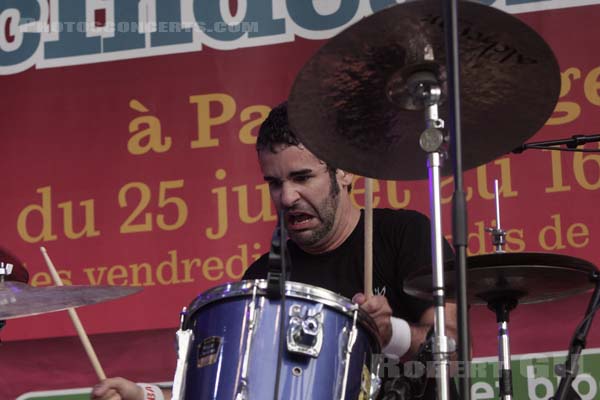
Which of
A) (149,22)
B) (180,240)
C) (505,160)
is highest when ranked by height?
(149,22)

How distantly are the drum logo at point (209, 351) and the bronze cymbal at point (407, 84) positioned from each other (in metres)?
0.48

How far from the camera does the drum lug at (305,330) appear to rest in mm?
2197

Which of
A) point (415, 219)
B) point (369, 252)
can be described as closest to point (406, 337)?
point (369, 252)

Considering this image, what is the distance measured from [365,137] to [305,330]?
460mm

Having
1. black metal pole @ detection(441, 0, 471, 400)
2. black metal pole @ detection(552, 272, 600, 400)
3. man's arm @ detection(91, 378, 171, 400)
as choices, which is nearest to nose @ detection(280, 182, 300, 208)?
man's arm @ detection(91, 378, 171, 400)

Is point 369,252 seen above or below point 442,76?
below

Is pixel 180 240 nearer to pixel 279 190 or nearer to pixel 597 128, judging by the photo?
pixel 279 190

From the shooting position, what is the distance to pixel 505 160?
3434 millimetres

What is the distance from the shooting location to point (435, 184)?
6.63ft

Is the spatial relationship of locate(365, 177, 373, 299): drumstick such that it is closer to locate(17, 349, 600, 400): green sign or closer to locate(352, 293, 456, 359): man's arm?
locate(352, 293, 456, 359): man's arm

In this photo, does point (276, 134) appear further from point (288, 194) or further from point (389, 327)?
point (389, 327)

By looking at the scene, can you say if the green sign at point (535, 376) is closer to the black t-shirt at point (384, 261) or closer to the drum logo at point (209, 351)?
the black t-shirt at point (384, 261)

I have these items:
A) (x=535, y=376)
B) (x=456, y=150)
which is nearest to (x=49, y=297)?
(x=456, y=150)

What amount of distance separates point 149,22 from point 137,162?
53 cm
